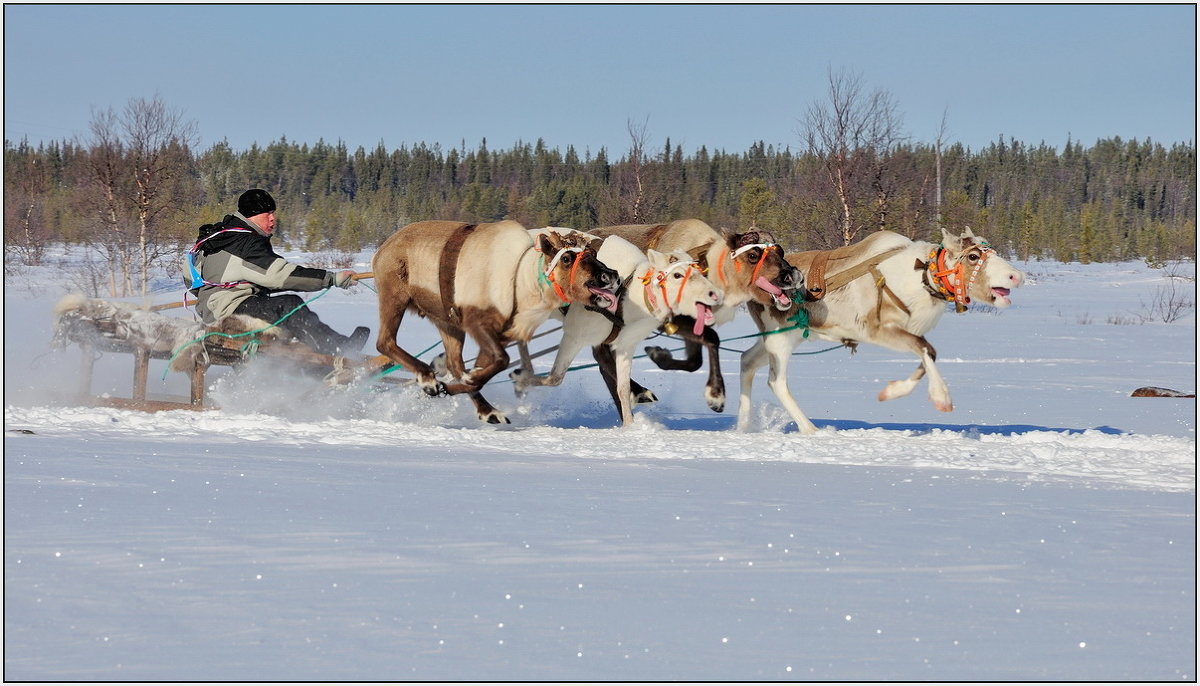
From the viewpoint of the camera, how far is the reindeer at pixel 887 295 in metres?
8.41

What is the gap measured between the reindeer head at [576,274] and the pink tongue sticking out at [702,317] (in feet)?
1.81

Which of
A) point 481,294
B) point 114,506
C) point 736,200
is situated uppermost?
point 736,200

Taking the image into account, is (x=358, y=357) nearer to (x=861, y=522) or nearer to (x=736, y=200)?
(x=861, y=522)

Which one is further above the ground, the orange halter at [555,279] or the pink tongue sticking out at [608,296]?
the orange halter at [555,279]

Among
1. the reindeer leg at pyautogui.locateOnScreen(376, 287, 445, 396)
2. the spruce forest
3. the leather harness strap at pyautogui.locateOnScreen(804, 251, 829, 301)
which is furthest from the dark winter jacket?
the spruce forest

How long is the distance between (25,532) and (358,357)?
218 inches

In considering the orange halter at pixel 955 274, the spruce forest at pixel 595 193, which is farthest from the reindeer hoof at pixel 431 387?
the spruce forest at pixel 595 193

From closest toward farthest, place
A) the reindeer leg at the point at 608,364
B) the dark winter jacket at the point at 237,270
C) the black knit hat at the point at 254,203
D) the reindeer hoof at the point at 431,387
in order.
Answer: the reindeer hoof at the point at 431,387 < the dark winter jacket at the point at 237,270 < the reindeer leg at the point at 608,364 < the black knit hat at the point at 254,203

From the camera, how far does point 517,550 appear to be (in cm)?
419

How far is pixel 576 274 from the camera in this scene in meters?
8.13

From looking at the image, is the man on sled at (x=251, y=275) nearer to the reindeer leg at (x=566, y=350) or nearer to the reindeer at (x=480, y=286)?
the reindeer at (x=480, y=286)

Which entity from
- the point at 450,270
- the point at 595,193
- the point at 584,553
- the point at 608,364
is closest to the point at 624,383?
the point at 608,364

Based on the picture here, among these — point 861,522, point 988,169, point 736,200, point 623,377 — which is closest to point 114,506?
point 861,522

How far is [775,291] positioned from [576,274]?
4.37 ft
